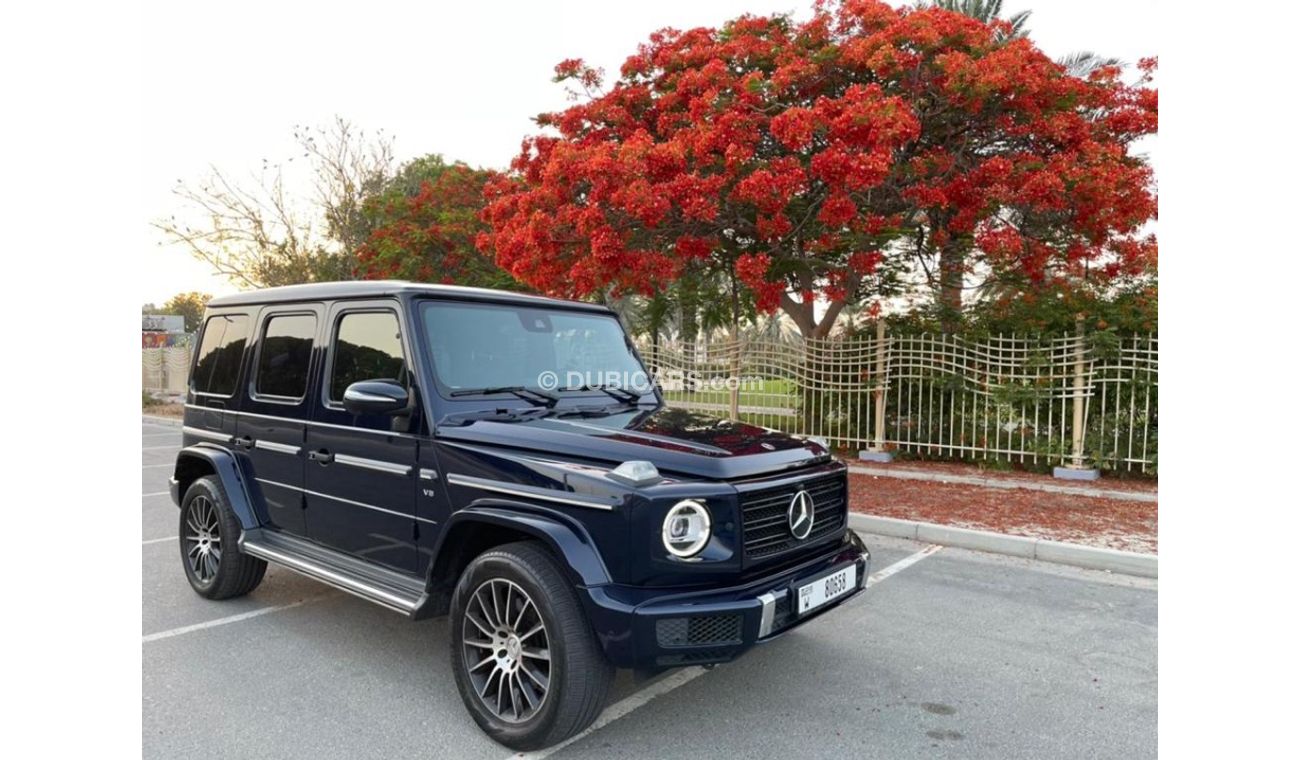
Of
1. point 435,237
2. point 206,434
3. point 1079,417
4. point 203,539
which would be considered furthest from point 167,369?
point 1079,417

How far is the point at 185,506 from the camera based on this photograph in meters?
5.22

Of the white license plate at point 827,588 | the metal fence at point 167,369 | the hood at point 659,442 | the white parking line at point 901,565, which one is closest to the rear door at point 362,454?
the hood at point 659,442

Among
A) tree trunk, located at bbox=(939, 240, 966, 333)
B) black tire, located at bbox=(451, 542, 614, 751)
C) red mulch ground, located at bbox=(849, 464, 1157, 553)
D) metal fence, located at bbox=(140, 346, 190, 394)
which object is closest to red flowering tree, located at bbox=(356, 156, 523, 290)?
Answer: tree trunk, located at bbox=(939, 240, 966, 333)

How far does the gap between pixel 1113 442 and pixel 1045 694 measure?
6.53 m

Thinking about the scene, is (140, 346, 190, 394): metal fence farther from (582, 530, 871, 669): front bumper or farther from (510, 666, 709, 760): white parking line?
(582, 530, 871, 669): front bumper

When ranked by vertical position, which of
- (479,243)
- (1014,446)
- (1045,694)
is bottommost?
(1045,694)

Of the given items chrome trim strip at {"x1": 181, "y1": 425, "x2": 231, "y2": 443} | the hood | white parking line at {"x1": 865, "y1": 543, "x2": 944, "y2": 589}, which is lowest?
white parking line at {"x1": 865, "y1": 543, "x2": 944, "y2": 589}

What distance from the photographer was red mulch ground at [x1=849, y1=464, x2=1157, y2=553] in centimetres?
680

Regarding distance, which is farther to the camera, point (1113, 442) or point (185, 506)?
point (1113, 442)

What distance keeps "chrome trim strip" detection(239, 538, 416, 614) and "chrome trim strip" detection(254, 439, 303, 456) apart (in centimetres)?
57

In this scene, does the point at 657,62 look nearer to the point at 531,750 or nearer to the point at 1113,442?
the point at 1113,442

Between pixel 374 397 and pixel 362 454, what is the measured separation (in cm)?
55

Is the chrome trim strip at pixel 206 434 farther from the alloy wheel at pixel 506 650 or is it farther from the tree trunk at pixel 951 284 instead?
the tree trunk at pixel 951 284

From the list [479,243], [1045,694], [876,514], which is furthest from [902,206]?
[1045,694]
